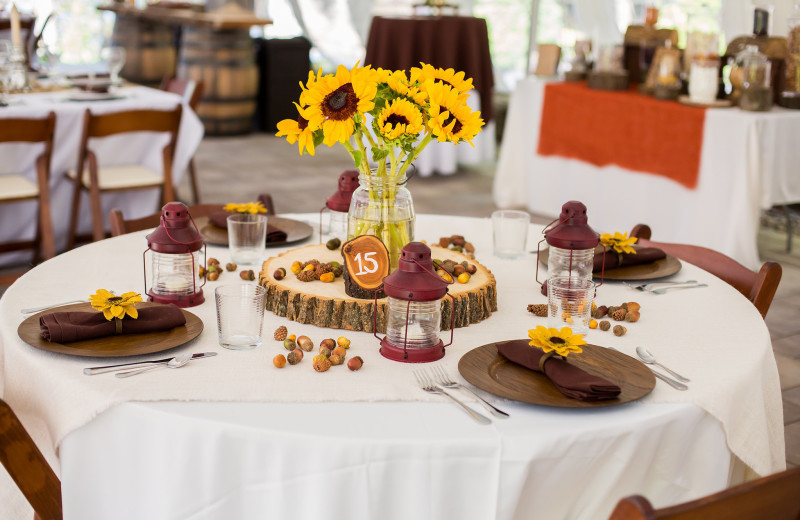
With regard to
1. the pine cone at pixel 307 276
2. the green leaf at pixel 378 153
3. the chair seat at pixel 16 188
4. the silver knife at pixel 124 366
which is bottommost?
the chair seat at pixel 16 188

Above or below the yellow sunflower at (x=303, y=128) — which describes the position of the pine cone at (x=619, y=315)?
below

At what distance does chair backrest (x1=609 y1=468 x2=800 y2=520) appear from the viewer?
0.98 metres

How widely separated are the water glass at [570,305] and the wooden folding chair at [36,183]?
2.84 metres

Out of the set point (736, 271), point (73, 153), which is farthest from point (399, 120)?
point (73, 153)

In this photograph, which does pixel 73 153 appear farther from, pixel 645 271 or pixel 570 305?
pixel 570 305

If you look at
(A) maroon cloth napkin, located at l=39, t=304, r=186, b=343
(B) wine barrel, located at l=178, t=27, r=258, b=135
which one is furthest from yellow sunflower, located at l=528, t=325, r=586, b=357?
(B) wine barrel, located at l=178, t=27, r=258, b=135

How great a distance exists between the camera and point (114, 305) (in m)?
1.58

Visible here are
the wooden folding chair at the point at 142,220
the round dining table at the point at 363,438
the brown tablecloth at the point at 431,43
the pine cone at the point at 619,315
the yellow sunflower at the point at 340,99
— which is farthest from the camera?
the brown tablecloth at the point at 431,43

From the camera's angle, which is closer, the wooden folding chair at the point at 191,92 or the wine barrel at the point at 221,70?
the wooden folding chair at the point at 191,92

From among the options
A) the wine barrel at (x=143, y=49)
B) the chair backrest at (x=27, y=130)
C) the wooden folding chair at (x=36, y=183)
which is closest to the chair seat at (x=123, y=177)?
the wooden folding chair at (x=36, y=183)

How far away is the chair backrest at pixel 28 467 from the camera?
1379 mm

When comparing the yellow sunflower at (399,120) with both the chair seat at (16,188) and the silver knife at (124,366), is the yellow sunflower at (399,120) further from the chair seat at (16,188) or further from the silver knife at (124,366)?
the chair seat at (16,188)

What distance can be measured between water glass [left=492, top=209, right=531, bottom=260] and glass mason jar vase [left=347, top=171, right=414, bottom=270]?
0.38 meters

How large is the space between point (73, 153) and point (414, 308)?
3.42 m
